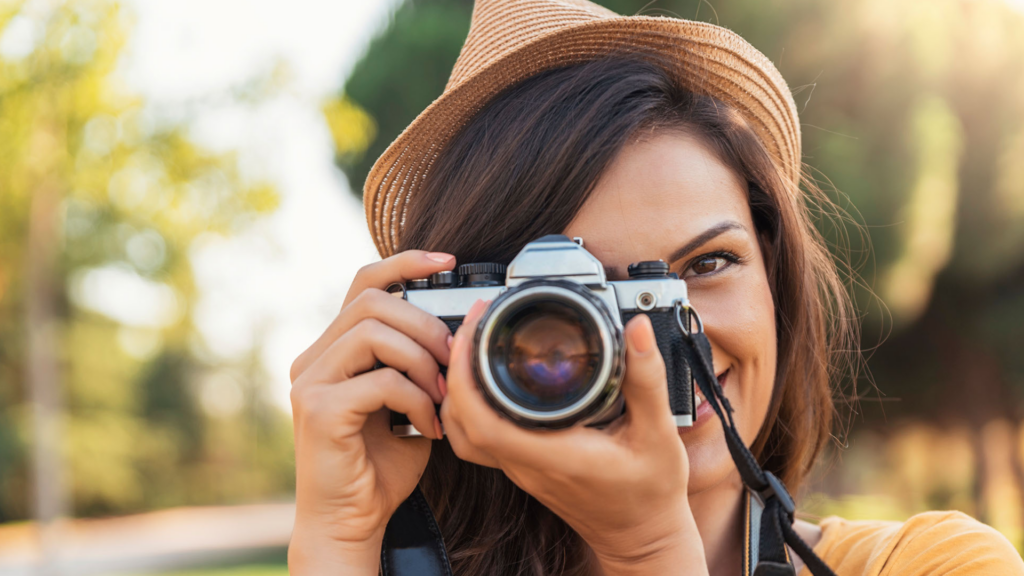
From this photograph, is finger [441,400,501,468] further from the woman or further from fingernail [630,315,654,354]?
fingernail [630,315,654,354]

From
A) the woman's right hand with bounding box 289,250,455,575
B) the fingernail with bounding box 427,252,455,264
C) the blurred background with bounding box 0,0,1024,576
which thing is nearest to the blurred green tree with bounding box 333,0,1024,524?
the blurred background with bounding box 0,0,1024,576

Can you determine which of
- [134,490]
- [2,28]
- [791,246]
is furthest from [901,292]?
[134,490]

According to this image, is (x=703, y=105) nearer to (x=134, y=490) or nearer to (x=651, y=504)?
(x=651, y=504)

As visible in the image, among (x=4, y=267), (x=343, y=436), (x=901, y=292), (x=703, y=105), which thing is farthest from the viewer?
(x=4, y=267)

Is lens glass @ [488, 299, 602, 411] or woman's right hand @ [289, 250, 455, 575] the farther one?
woman's right hand @ [289, 250, 455, 575]

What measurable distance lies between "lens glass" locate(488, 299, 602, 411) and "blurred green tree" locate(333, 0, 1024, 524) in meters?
4.65

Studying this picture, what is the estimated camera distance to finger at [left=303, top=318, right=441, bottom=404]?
4.47 feet

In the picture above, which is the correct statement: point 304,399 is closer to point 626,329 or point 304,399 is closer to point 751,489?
point 626,329

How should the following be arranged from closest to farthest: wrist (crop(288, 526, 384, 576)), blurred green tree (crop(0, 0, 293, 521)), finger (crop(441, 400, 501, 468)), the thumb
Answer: the thumb → finger (crop(441, 400, 501, 468)) → wrist (crop(288, 526, 384, 576)) → blurred green tree (crop(0, 0, 293, 521))

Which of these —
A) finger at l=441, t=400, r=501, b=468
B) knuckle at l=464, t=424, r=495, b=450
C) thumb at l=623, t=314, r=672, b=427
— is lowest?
finger at l=441, t=400, r=501, b=468

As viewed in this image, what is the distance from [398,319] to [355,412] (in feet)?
0.61

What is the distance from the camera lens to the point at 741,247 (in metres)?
1.53

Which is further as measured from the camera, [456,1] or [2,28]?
[2,28]

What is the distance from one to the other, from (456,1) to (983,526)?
221 inches
